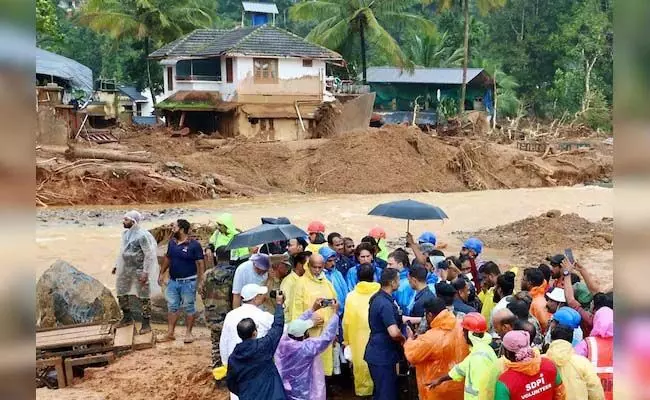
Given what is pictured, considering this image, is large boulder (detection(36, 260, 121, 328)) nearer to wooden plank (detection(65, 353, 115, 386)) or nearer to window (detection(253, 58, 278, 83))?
wooden plank (detection(65, 353, 115, 386))

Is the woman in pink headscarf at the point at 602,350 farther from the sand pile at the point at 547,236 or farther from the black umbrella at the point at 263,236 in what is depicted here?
the sand pile at the point at 547,236

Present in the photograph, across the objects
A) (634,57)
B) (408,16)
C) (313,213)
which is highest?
(408,16)

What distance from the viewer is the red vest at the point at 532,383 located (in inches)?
163

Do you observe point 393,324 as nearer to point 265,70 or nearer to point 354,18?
point 265,70

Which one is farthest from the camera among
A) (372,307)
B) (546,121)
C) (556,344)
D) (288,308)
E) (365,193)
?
(546,121)

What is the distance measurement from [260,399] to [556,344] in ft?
6.67

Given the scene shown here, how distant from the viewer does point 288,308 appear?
6344 mm

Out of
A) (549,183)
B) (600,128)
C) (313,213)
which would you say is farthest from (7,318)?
(600,128)

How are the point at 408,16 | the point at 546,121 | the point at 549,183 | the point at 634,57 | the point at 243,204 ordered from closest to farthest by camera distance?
the point at 634,57, the point at 243,204, the point at 549,183, the point at 408,16, the point at 546,121

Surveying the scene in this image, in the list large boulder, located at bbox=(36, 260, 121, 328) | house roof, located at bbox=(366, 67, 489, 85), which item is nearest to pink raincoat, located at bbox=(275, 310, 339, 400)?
large boulder, located at bbox=(36, 260, 121, 328)

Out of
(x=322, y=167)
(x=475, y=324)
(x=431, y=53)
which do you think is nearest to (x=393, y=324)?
(x=475, y=324)

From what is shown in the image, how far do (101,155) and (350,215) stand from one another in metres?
9.33

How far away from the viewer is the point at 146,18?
119 feet

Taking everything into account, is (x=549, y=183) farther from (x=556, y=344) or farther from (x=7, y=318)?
(x=7, y=318)
